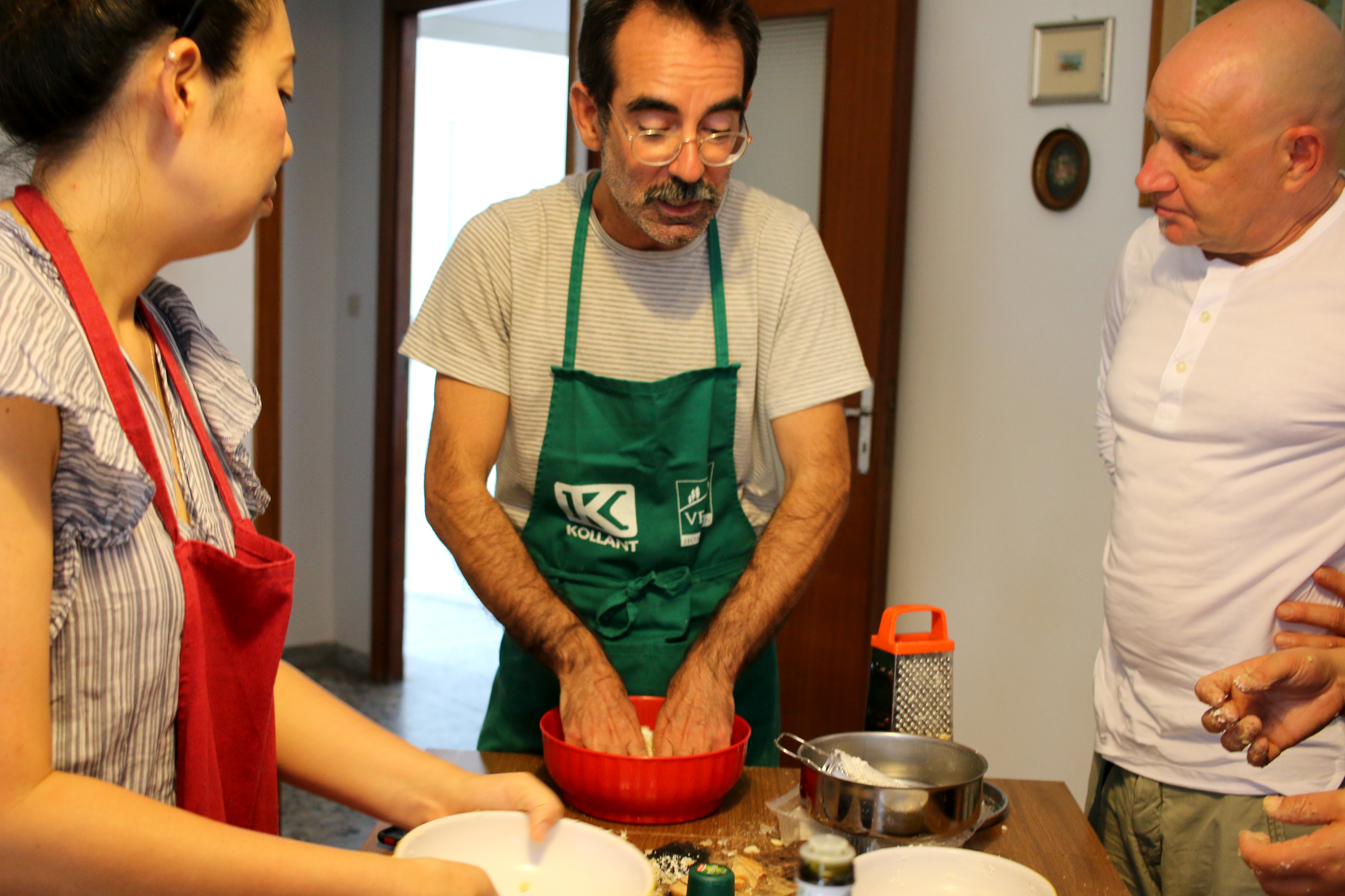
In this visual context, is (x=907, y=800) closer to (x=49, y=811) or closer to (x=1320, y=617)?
(x=1320, y=617)

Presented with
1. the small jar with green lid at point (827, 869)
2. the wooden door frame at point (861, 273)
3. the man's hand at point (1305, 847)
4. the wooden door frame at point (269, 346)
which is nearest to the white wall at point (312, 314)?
the wooden door frame at point (269, 346)

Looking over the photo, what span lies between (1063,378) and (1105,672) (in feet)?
4.53

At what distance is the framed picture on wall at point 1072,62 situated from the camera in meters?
2.70

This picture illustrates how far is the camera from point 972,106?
2938mm

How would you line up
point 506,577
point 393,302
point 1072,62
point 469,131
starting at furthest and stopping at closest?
point 469,131, point 393,302, point 1072,62, point 506,577

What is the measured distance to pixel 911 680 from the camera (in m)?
1.37

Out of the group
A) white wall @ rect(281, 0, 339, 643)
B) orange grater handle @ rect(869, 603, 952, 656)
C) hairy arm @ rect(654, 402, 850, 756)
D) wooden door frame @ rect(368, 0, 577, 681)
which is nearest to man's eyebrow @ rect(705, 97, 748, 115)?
hairy arm @ rect(654, 402, 850, 756)

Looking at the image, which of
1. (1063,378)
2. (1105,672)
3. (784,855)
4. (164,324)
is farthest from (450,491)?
(1063,378)

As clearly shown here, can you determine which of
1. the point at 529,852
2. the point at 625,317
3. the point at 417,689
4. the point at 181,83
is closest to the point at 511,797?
the point at 529,852

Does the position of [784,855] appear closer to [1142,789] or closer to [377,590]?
[1142,789]

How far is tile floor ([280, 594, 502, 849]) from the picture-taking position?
3379 mm

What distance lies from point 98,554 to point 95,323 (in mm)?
183

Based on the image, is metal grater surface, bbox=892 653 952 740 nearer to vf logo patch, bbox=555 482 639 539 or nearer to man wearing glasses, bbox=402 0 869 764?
man wearing glasses, bbox=402 0 869 764

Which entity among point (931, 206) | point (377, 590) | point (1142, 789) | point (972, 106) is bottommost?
point (377, 590)
